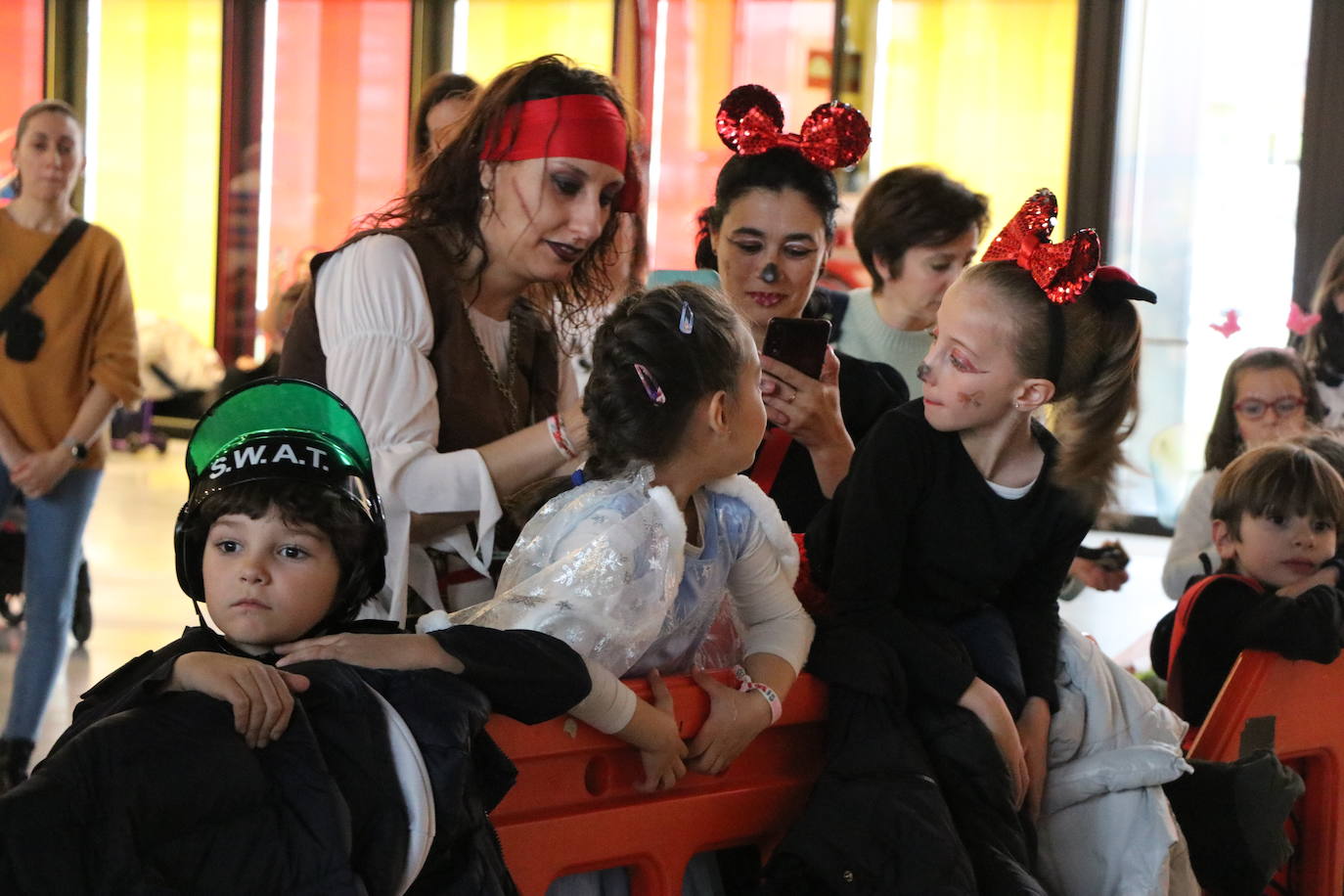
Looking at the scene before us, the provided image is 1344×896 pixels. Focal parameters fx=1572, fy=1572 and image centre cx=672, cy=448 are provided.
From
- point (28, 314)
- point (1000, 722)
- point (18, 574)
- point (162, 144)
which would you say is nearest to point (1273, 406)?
point (1000, 722)

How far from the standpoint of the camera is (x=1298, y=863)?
108 inches

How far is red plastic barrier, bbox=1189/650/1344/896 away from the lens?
2.53m

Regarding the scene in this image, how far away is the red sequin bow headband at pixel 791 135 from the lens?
247 cm

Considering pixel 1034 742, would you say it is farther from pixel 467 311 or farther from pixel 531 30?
pixel 531 30

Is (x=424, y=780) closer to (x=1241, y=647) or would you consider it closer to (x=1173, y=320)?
(x=1241, y=647)

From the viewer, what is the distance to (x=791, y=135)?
2.50m

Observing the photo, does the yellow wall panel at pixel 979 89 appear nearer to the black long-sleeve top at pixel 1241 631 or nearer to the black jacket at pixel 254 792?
the black long-sleeve top at pixel 1241 631

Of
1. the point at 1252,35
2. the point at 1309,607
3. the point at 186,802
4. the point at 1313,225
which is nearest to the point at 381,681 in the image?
the point at 186,802

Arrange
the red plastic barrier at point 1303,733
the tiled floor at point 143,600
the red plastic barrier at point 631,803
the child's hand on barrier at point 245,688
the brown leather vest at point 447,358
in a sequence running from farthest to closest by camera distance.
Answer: the tiled floor at point 143,600 < the red plastic barrier at point 1303,733 < the brown leather vest at point 447,358 < the red plastic barrier at point 631,803 < the child's hand on barrier at point 245,688

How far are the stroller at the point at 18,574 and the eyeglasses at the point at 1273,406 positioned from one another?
143 inches

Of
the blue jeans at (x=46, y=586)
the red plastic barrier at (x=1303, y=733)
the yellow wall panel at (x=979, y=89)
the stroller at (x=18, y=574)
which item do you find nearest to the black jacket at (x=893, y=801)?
the red plastic barrier at (x=1303, y=733)

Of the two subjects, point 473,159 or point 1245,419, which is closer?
point 473,159

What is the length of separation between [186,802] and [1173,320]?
7.13m

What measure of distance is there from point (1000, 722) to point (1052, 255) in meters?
0.61
